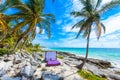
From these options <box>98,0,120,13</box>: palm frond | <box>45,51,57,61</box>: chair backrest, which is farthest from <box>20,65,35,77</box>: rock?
<box>98,0,120,13</box>: palm frond

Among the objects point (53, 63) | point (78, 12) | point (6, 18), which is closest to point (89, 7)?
point (78, 12)

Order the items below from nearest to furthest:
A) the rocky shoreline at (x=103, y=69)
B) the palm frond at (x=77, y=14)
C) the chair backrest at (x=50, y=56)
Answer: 1. the palm frond at (x=77, y=14)
2. the rocky shoreline at (x=103, y=69)
3. the chair backrest at (x=50, y=56)

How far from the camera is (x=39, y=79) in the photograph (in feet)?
35.7

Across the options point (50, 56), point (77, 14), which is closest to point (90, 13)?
point (77, 14)

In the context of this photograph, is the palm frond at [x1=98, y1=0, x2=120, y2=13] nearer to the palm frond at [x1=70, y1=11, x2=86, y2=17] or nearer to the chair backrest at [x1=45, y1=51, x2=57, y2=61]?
the palm frond at [x1=70, y1=11, x2=86, y2=17]

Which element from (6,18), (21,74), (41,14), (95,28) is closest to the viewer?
(21,74)

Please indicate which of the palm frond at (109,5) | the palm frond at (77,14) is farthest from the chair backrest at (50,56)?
the palm frond at (109,5)

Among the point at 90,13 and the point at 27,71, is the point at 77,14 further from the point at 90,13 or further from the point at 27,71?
the point at 27,71

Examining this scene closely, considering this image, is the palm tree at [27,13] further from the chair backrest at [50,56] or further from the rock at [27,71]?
the rock at [27,71]

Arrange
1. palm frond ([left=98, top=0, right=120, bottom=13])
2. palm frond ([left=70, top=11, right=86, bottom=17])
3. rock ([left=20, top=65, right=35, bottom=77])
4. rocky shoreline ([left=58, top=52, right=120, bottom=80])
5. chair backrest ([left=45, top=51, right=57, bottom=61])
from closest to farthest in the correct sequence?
Answer: rock ([left=20, top=65, right=35, bottom=77]) < palm frond ([left=98, top=0, right=120, bottom=13]) < palm frond ([left=70, top=11, right=86, bottom=17]) < rocky shoreline ([left=58, top=52, right=120, bottom=80]) < chair backrest ([left=45, top=51, right=57, bottom=61])

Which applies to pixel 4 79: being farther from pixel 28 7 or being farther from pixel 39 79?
pixel 28 7

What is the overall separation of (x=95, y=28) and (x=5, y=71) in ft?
29.0

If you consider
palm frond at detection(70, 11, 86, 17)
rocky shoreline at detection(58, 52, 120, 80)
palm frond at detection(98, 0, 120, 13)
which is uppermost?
palm frond at detection(98, 0, 120, 13)

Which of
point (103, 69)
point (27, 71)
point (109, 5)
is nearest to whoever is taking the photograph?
point (27, 71)
